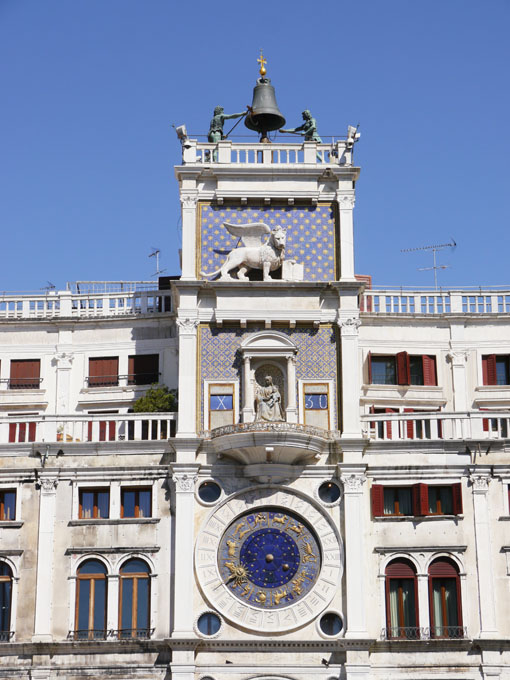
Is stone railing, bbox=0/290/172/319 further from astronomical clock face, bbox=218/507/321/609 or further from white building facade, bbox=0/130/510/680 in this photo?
astronomical clock face, bbox=218/507/321/609

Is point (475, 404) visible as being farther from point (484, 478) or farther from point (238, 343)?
point (238, 343)

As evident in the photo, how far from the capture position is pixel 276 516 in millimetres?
49875

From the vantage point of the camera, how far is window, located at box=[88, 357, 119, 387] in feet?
183

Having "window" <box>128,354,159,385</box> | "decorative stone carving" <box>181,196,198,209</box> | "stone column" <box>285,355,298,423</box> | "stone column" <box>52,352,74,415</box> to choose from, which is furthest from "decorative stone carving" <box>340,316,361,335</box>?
"stone column" <box>52,352,74,415</box>

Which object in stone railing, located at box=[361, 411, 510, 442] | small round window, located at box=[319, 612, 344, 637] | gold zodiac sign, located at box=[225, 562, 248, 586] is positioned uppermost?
stone railing, located at box=[361, 411, 510, 442]

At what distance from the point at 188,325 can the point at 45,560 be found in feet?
32.7

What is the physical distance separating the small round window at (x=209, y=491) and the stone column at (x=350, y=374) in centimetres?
495

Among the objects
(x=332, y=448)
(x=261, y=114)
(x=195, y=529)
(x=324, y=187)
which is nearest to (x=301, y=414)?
(x=332, y=448)

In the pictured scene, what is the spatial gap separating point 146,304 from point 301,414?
9403 millimetres

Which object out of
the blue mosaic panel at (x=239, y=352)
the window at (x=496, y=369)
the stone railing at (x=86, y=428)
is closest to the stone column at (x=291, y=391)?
the blue mosaic panel at (x=239, y=352)

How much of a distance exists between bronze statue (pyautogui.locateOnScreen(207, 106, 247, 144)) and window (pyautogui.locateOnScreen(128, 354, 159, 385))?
29.3 ft

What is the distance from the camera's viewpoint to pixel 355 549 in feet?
160

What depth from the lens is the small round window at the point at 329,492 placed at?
5000 cm

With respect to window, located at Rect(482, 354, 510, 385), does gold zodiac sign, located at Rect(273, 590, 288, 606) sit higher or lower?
lower
